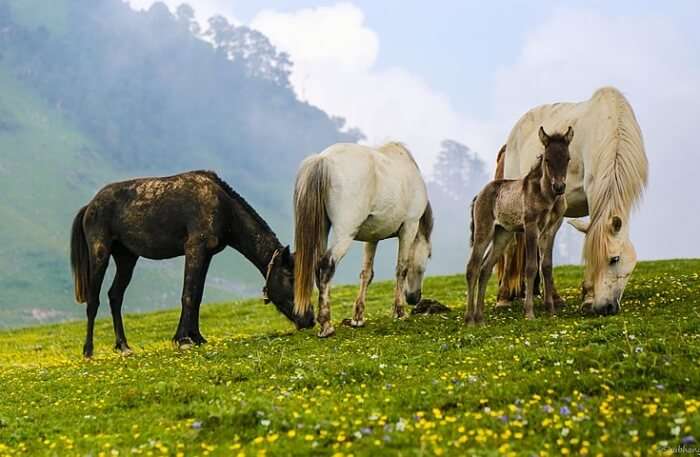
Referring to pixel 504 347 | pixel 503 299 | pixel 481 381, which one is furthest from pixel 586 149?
pixel 481 381

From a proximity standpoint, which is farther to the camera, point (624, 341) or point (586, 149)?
point (586, 149)

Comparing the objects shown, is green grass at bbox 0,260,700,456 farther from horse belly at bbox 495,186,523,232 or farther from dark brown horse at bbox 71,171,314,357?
horse belly at bbox 495,186,523,232

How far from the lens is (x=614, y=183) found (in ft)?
47.5

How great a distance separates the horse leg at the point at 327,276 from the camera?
1567 centimetres

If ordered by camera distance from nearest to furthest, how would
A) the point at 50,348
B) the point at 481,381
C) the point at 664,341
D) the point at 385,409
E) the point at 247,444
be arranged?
the point at 247,444 → the point at 385,409 → the point at 481,381 → the point at 664,341 → the point at 50,348

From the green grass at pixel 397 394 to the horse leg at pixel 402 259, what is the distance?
2.22 meters

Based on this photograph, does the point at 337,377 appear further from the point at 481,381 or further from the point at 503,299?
→ the point at 503,299

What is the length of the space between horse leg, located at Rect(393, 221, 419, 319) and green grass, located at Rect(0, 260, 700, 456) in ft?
7.30

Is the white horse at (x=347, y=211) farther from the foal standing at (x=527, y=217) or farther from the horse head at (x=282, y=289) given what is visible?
the foal standing at (x=527, y=217)

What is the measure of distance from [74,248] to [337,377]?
31.5 ft

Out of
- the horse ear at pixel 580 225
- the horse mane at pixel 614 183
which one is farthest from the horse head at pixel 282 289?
the horse mane at pixel 614 183

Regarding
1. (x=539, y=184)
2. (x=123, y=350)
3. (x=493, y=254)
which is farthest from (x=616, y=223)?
(x=123, y=350)

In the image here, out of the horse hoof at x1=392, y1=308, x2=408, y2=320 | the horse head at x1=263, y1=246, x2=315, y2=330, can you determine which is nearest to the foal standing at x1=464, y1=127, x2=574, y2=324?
the horse hoof at x1=392, y1=308, x2=408, y2=320

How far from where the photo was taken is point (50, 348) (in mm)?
23844
